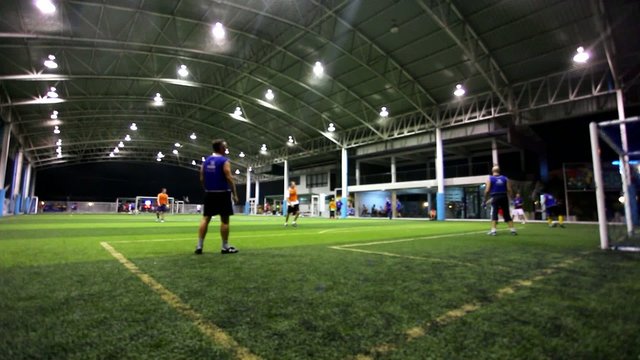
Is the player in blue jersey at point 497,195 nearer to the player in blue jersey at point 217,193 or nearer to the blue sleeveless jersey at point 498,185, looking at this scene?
the blue sleeveless jersey at point 498,185

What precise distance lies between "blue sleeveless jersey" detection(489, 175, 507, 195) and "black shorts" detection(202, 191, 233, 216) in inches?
307

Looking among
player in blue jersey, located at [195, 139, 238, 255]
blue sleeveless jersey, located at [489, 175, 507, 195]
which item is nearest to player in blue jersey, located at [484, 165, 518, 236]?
blue sleeveless jersey, located at [489, 175, 507, 195]

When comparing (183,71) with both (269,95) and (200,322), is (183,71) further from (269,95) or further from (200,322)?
(200,322)

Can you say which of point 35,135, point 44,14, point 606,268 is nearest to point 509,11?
point 606,268

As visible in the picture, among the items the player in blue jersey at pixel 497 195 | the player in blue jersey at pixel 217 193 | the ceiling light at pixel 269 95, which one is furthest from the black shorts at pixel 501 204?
the ceiling light at pixel 269 95

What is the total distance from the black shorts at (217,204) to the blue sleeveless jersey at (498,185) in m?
7.79

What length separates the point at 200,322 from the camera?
2244 millimetres

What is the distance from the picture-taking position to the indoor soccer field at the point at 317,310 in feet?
6.03

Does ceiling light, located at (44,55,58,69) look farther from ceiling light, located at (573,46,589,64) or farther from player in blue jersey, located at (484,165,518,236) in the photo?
ceiling light, located at (573,46,589,64)

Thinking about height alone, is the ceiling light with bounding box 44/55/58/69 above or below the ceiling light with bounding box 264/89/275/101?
below

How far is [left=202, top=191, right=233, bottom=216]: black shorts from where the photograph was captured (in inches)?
217

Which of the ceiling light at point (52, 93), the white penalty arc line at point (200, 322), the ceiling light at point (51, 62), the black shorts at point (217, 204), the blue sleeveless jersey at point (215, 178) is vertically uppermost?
the ceiling light at point (51, 62)

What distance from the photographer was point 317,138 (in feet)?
130

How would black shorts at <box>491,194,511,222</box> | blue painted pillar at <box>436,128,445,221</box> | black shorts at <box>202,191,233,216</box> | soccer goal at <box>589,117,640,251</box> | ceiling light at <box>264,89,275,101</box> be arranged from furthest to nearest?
ceiling light at <box>264,89,275,101</box>
blue painted pillar at <box>436,128,445,221</box>
black shorts at <box>491,194,511,222</box>
soccer goal at <box>589,117,640,251</box>
black shorts at <box>202,191,233,216</box>
